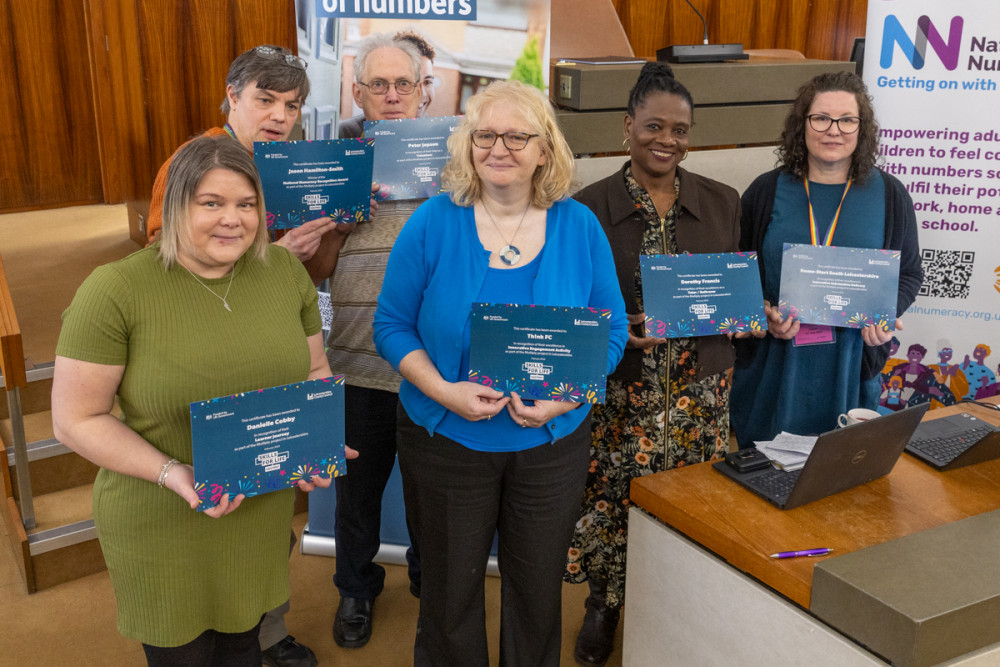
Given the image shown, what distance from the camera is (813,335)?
8.02ft

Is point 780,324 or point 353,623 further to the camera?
point 353,623

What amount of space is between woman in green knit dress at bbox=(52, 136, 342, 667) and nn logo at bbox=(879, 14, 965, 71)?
2.51 metres

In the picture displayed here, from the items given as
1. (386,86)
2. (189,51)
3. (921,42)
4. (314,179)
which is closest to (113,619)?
(314,179)

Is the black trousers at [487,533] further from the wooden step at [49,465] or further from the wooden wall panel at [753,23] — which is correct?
the wooden wall panel at [753,23]

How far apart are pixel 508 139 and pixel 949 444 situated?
1.26 metres

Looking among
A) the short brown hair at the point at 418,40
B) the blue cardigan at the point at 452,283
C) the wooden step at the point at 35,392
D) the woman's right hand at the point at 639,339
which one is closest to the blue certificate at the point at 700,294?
the woman's right hand at the point at 639,339

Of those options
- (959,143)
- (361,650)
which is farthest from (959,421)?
(361,650)

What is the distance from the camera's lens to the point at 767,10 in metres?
6.19

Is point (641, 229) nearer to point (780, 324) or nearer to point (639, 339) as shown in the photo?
point (639, 339)

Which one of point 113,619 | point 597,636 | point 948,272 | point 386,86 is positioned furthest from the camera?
point 948,272

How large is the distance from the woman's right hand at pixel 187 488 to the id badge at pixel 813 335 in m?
1.56

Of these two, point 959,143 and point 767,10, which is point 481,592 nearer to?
point 959,143

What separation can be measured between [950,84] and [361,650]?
2.83 meters

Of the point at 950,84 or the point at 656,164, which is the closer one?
the point at 656,164
